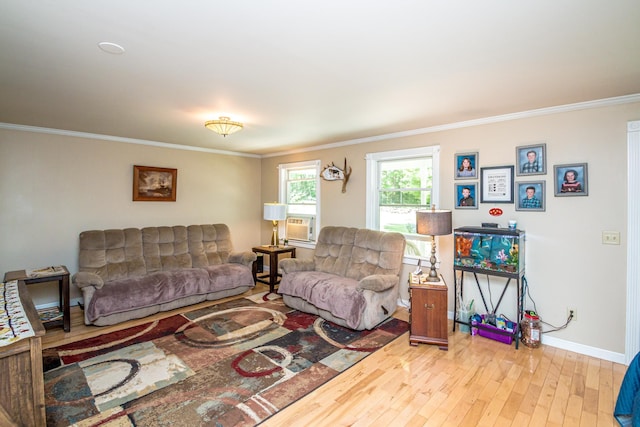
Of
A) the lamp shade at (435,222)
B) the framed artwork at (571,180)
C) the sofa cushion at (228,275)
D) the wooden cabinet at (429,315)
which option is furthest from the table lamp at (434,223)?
the sofa cushion at (228,275)

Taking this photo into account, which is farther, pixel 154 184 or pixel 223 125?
pixel 154 184

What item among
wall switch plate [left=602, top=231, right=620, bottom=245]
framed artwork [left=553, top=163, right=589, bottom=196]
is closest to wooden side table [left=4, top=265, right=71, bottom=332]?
framed artwork [left=553, top=163, right=589, bottom=196]

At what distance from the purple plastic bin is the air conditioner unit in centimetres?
287

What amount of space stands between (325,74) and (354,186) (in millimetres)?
2545

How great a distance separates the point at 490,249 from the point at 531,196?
0.69 m

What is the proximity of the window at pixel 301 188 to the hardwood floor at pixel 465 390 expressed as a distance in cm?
284

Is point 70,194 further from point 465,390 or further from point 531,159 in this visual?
point 531,159

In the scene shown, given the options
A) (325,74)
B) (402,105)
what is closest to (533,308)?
(402,105)

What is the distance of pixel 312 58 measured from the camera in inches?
80.2

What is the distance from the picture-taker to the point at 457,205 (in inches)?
145

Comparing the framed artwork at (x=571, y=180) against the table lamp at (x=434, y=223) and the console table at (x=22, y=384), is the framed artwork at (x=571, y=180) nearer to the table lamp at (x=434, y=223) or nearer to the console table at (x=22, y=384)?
the table lamp at (x=434, y=223)

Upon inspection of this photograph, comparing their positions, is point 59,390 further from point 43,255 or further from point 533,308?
point 533,308

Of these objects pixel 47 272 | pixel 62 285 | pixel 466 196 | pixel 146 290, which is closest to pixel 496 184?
pixel 466 196

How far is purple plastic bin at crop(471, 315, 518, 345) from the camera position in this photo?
311cm
